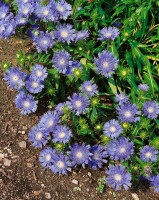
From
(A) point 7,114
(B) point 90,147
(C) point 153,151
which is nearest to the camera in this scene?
(C) point 153,151

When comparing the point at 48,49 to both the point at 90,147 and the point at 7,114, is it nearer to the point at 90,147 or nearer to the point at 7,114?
the point at 7,114

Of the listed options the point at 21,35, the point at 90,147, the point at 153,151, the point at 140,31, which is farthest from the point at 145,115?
the point at 21,35

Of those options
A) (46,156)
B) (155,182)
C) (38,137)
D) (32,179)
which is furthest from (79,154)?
(155,182)

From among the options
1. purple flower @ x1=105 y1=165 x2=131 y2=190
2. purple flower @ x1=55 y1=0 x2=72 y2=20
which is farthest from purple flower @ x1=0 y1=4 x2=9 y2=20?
purple flower @ x1=105 y1=165 x2=131 y2=190

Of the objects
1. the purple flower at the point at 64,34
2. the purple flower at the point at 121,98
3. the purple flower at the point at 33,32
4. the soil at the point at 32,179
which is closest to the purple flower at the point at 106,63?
the purple flower at the point at 121,98

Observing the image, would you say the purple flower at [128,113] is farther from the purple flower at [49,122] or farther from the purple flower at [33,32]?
the purple flower at [33,32]

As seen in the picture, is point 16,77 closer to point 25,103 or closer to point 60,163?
point 25,103
